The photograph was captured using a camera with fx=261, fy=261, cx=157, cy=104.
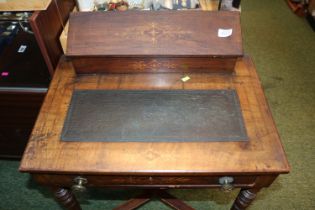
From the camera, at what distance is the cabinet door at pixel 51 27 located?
88 cm

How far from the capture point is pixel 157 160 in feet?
2.30

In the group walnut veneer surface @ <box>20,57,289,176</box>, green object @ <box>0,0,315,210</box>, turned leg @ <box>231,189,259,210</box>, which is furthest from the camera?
green object @ <box>0,0,315,210</box>

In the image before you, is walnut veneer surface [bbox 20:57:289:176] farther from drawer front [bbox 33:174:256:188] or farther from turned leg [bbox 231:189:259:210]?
turned leg [bbox 231:189:259:210]

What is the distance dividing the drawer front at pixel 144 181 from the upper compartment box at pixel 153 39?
0.38 m

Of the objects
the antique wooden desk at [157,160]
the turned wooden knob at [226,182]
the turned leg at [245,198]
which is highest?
the antique wooden desk at [157,160]

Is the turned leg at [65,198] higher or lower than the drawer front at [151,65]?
lower

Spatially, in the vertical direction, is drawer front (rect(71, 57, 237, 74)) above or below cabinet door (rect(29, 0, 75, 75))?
below

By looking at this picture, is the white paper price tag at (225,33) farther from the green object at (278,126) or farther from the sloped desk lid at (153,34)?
the green object at (278,126)

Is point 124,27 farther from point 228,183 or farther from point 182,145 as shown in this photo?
point 228,183

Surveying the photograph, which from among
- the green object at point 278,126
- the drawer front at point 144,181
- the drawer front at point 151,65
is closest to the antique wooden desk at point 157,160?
the drawer front at point 144,181

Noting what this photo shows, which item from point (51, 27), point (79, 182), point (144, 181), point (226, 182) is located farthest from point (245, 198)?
point (51, 27)

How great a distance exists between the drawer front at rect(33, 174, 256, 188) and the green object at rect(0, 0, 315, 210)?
596 mm

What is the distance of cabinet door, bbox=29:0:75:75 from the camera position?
0.88 meters

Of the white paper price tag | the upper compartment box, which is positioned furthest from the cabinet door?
the white paper price tag
